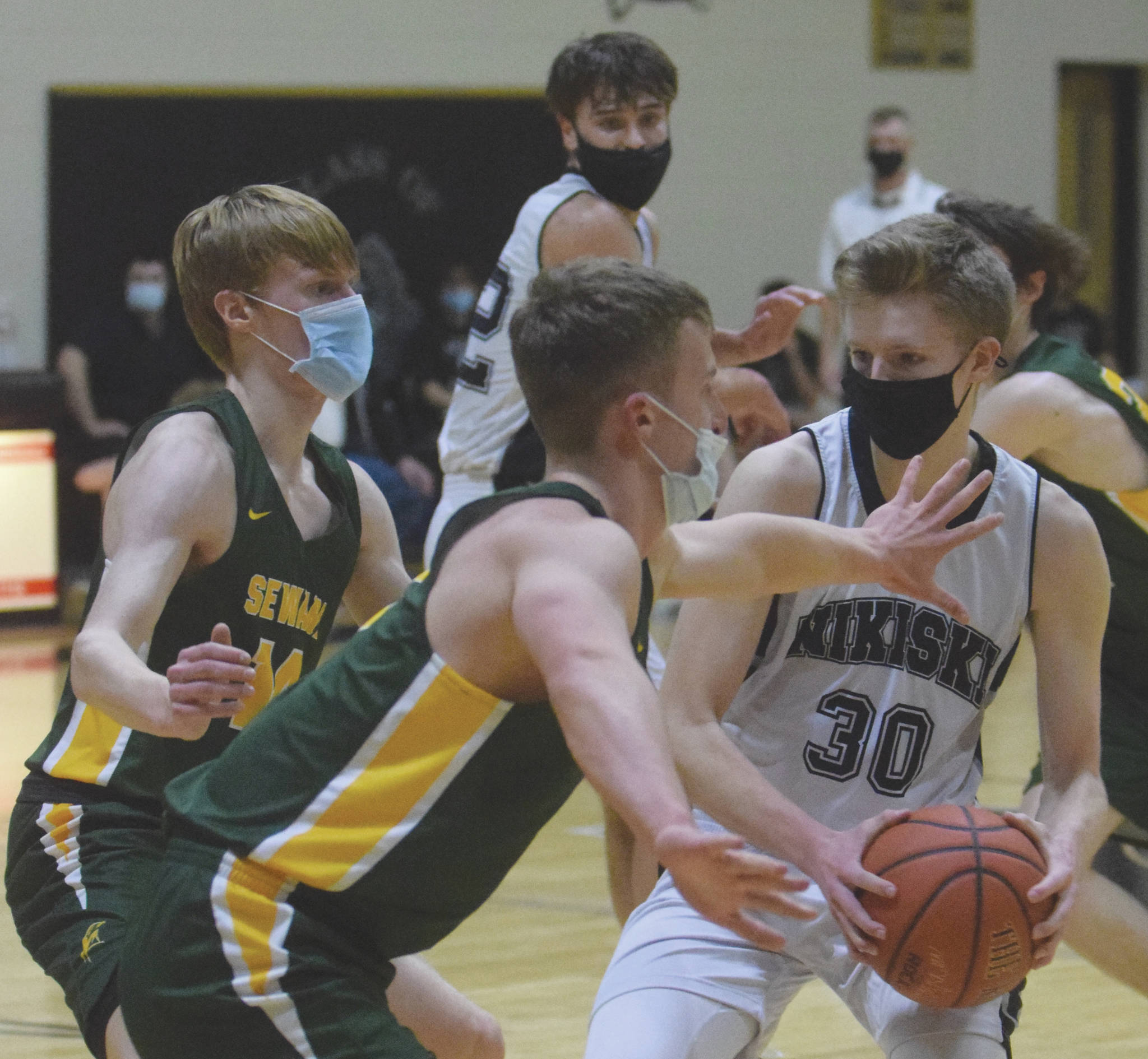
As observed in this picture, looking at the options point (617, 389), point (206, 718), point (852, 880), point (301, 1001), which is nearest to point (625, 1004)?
point (852, 880)

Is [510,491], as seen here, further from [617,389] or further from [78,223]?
[78,223]

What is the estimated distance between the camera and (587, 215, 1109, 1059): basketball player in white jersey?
266 cm

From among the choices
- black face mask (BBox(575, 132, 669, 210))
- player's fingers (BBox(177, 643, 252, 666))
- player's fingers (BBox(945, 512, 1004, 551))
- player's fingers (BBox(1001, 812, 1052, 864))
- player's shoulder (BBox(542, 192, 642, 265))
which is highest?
black face mask (BBox(575, 132, 669, 210))

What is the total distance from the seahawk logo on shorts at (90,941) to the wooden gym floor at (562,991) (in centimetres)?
124

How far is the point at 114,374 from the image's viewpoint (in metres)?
10.4

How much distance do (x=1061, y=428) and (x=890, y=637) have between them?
1.24 meters

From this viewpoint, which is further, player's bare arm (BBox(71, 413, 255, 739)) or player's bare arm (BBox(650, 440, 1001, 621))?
player's bare arm (BBox(650, 440, 1001, 621))

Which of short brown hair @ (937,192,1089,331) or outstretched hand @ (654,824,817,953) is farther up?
short brown hair @ (937,192,1089,331)

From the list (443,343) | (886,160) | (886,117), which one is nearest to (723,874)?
(886,160)

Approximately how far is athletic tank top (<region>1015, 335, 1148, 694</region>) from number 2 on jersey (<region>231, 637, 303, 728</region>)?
1828 millimetres

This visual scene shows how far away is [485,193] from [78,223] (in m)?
2.72

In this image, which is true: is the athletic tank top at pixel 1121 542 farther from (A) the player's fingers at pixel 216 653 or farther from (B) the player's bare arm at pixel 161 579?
(A) the player's fingers at pixel 216 653

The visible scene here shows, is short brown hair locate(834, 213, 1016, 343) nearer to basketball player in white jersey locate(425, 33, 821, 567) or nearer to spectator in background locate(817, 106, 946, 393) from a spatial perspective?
basketball player in white jersey locate(425, 33, 821, 567)

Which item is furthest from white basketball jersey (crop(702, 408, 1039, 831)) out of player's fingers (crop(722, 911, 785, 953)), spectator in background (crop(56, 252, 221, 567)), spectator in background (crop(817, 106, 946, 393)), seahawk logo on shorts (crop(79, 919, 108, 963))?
spectator in background (crop(817, 106, 946, 393))
